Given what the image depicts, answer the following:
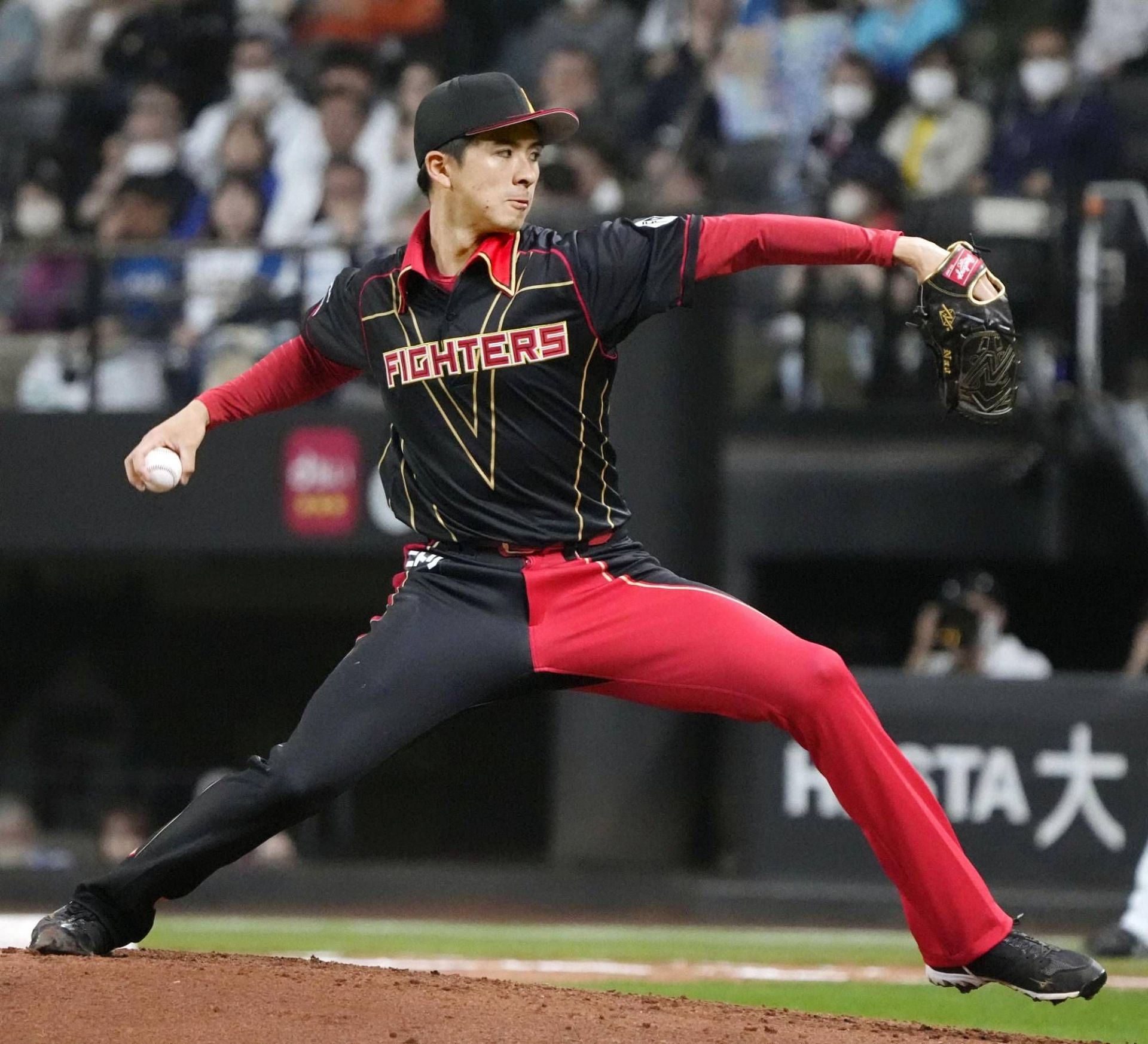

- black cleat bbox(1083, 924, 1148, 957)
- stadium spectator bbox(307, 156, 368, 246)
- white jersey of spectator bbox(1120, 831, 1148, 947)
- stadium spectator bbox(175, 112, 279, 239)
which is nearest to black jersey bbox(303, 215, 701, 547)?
white jersey of spectator bbox(1120, 831, 1148, 947)

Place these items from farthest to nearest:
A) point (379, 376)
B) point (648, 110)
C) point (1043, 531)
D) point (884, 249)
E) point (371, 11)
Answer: point (371, 11) → point (648, 110) → point (1043, 531) → point (379, 376) → point (884, 249)

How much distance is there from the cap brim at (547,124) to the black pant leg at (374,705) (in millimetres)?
950

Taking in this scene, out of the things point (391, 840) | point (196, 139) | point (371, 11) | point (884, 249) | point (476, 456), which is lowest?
point (391, 840)

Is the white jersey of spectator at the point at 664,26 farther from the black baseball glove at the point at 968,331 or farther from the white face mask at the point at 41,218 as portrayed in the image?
the black baseball glove at the point at 968,331

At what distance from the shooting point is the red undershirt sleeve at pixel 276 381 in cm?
475

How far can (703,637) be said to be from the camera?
430 centimetres

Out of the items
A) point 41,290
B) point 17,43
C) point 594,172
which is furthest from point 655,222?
point 17,43

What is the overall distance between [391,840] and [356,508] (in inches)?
110

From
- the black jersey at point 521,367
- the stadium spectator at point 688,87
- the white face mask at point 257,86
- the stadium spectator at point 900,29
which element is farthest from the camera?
the white face mask at point 257,86

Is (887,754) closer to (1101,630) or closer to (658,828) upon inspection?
(658,828)

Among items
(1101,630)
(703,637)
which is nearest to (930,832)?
(703,637)

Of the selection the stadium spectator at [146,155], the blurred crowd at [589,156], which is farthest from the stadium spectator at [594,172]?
the stadium spectator at [146,155]

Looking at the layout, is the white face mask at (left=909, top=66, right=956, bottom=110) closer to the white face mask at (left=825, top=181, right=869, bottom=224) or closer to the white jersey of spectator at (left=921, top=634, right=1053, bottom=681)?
the white face mask at (left=825, top=181, right=869, bottom=224)

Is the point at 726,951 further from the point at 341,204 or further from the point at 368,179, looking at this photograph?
the point at 368,179
